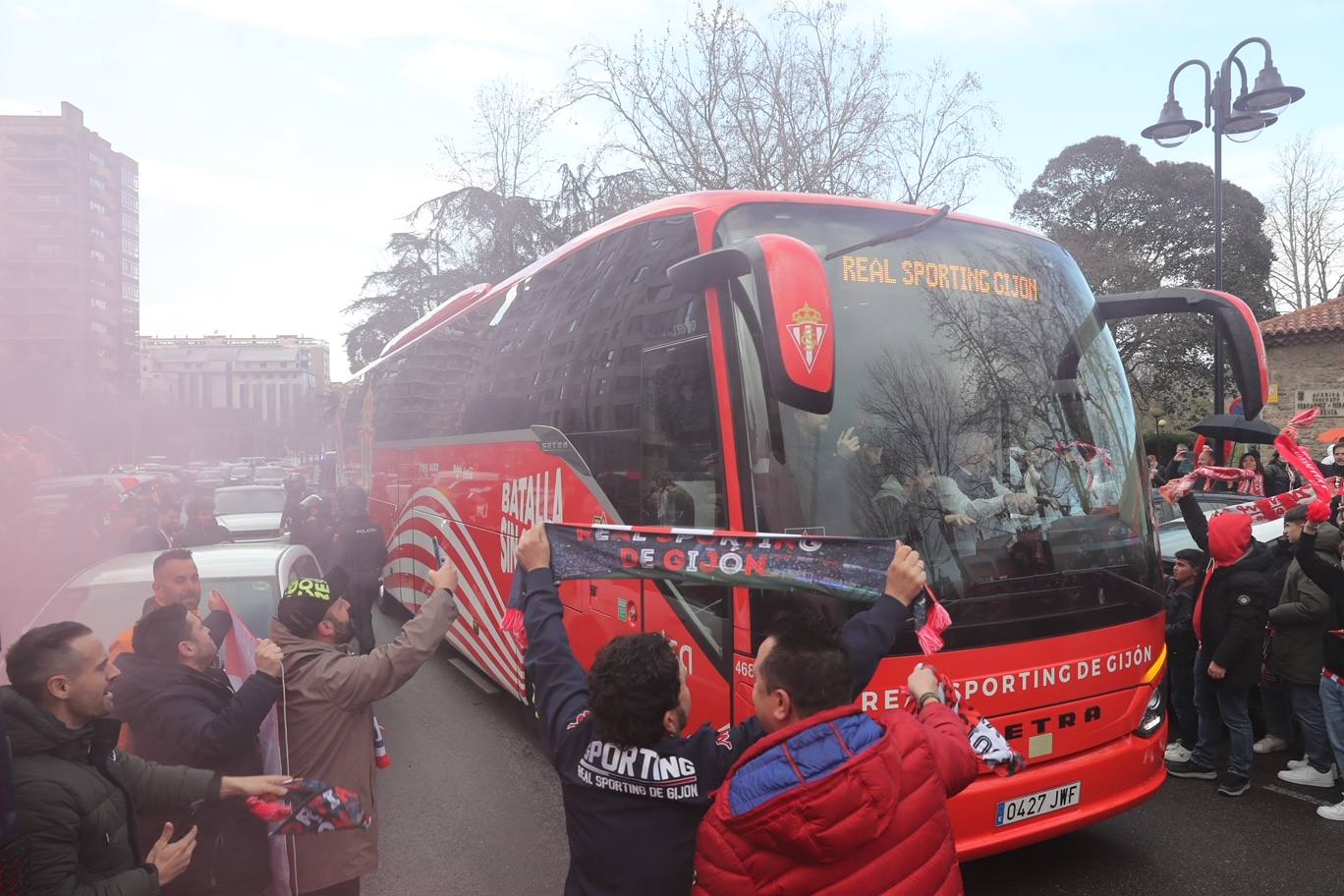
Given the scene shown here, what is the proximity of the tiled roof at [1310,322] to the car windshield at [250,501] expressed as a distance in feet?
77.7

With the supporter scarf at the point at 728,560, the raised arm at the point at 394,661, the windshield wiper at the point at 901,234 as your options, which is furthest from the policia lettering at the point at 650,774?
the windshield wiper at the point at 901,234

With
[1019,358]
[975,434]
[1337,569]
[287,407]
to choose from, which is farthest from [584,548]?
[287,407]

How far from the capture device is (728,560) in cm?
295

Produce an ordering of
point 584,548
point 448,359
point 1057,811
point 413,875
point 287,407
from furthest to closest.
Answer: point 287,407 → point 448,359 → point 413,875 → point 1057,811 → point 584,548

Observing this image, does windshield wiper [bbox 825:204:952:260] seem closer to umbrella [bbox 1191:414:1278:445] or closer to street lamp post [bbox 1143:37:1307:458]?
umbrella [bbox 1191:414:1278:445]

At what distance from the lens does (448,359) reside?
29.5 ft

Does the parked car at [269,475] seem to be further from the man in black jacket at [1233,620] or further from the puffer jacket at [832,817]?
the puffer jacket at [832,817]

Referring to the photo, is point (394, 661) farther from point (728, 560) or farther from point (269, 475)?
point (269, 475)

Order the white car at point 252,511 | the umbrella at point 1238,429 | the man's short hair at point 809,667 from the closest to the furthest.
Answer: the man's short hair at point 809,667, the umbrella at point 1238,429, the white car at point 252,511

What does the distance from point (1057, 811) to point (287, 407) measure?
98.2m

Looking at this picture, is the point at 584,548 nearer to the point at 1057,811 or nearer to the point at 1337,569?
the point at 1057,811

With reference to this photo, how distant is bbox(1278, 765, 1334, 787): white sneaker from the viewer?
5824 millimetres

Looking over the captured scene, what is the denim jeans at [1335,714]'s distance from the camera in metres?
5.41

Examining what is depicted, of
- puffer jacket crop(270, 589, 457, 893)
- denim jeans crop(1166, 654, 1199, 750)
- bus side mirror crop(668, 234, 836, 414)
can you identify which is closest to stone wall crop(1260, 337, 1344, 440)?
denim jeans crop(1166, 654, 1199, 750)
